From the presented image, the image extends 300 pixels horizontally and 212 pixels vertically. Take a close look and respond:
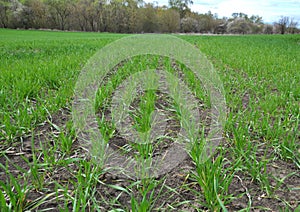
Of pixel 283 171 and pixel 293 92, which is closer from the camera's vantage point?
pixel 283 171

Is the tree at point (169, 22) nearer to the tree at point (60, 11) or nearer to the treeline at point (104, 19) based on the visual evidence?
the treeline at point (104, 19)

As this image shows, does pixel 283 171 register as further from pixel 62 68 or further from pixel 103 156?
pixel 62 68

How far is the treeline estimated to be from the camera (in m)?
43.0

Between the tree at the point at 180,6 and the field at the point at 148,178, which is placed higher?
the tree at the point at 180,6

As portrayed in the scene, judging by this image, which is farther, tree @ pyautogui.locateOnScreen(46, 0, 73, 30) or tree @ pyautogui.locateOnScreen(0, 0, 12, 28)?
tree @ pyautogui.locateOnScreen(46, 0, 73, 30)

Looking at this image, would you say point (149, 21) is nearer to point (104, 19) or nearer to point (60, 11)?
point (104, 19)

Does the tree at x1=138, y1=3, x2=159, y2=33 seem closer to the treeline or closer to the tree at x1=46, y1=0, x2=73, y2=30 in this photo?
the treeline

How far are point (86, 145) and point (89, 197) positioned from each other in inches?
23.1

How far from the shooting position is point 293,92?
3.25 meters

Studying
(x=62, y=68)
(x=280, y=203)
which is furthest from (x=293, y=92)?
(x=62, y=68)

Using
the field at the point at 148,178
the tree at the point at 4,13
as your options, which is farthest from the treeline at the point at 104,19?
the field at the point at 148,178

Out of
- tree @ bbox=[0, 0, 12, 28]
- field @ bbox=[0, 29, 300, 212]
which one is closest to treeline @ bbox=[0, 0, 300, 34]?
tree @ bbox=[0, 0, 12, 28]

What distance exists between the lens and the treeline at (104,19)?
4300 centimetres

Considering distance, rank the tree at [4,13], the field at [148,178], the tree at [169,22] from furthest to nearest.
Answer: the tree at [169,22]
the tree at [4,13]
the field at [148,178]
